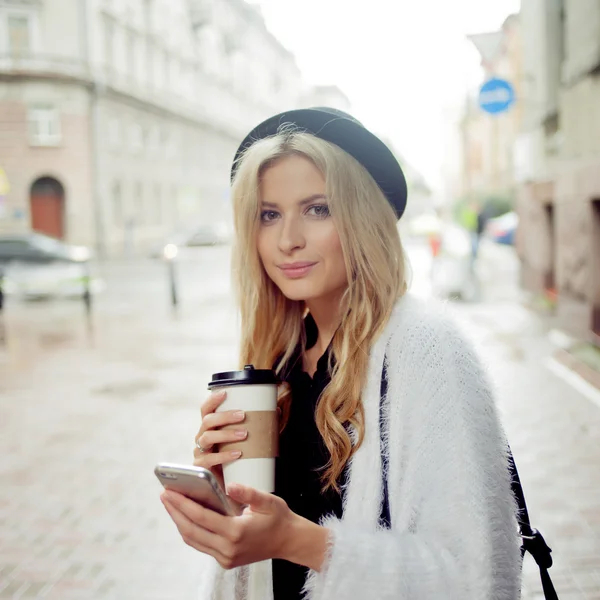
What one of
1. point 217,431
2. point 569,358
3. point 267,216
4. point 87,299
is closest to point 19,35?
point 87,299

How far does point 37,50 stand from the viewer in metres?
33.0

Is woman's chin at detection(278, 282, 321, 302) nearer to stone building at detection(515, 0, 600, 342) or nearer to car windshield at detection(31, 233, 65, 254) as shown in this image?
stone building at detection(515, 0, 600, 342)

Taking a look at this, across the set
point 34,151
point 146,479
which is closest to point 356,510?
point 146,479

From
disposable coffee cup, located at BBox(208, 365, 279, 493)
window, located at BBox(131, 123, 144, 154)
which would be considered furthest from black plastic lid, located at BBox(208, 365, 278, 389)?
window, located at BBox(131, 123, 144, 154)

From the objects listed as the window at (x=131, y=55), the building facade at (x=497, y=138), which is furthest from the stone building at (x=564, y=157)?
the window at (x=131, y=55)

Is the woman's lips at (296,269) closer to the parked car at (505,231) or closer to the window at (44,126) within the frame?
the parked car at (505,231)

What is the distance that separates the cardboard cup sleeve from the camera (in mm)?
1463

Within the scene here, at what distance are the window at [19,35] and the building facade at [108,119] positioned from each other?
45 millimetres

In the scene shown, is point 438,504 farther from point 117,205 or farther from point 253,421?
point 117,205

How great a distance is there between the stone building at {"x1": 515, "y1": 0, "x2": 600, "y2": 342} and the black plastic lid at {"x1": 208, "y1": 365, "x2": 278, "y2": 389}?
8.57 m

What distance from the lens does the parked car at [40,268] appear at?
18812 mm

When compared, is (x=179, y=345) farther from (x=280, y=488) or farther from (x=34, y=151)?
(x=34, y=151)

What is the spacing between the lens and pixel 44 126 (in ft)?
112

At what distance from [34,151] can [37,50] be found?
4167 mm
